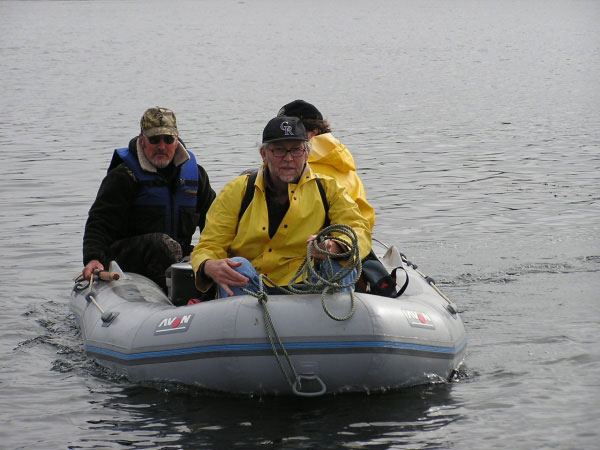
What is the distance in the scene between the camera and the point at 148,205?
7.59 metres

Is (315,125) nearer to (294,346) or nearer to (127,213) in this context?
(127,213)

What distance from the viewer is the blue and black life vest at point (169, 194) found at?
24.7 ft

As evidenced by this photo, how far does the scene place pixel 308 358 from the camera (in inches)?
231

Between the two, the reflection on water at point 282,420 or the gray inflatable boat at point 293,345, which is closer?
the reflection on water at point 282,420

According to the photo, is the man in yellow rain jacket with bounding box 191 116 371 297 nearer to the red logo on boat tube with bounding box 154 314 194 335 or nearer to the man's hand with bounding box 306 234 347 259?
the man's hand with bounding box 306 234 347 259

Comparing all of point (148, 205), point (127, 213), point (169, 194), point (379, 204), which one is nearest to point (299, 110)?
point (169, 194)

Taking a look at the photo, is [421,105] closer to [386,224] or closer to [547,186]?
[547,186]

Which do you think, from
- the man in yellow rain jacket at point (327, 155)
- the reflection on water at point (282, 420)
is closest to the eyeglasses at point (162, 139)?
the man in yellow rain jacket at point (327, 155)

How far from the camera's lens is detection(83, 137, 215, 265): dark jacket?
7441 millimetres

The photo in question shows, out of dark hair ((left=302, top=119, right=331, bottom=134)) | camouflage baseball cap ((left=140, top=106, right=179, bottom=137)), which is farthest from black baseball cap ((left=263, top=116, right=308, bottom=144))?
dark hair ((left=302, top=119, right=331, bottom=134))

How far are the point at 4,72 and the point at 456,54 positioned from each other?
50.3ft

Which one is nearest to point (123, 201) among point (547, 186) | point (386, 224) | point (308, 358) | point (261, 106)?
point (308, 358)

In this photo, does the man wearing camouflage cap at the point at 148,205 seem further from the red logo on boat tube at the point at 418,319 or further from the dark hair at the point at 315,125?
the red logo on boat tube at the point at 418,319

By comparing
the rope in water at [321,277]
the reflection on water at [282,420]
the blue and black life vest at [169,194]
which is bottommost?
the reflection on water at [282,420]
